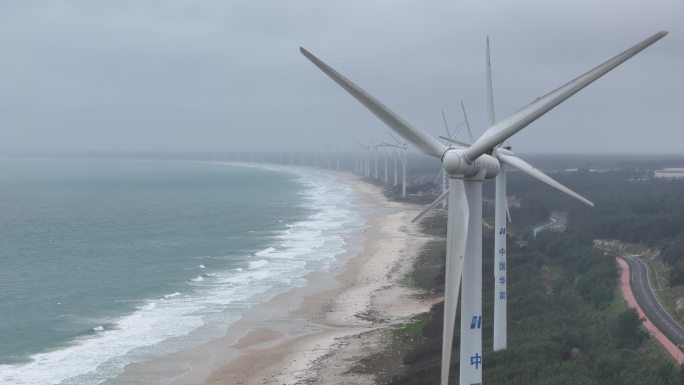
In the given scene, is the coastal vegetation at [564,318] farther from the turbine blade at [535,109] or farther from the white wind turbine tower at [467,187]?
the turbine blade at [535,109]

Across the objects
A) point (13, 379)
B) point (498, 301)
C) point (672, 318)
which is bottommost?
point (13, 379)

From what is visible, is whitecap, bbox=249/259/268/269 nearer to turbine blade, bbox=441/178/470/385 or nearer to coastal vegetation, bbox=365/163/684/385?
coastal vegetation, bbox=365/163/684/385

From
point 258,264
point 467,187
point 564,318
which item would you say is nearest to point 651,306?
point 564,318

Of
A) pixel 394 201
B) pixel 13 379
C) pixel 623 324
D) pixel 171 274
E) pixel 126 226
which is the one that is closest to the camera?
pixel 623 324

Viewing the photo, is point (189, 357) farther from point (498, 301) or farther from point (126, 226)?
point (126, 226)

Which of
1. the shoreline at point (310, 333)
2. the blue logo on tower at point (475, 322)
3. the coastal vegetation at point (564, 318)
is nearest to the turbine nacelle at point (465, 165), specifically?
the blue logo on tower at point (475, 322)

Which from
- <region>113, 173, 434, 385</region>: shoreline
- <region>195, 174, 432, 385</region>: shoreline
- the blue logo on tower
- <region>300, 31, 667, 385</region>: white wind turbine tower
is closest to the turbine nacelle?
<region>300, 31, 667, 385</region>: white wind turbine tower

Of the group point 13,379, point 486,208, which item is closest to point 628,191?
point 486,208
